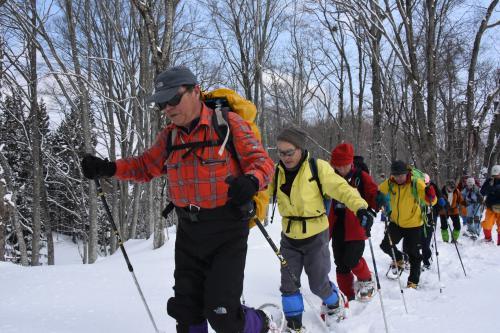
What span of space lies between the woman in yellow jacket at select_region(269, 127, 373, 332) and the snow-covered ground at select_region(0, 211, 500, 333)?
40cm

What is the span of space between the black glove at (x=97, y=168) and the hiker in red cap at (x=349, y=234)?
8.78 ft

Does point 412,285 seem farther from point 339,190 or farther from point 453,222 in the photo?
point 453,222

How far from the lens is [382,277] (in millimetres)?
5996

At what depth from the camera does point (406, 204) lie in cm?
546

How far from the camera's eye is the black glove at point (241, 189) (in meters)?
2.06

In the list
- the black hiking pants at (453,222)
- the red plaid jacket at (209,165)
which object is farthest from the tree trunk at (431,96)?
the red plaid jacket at (209,165)

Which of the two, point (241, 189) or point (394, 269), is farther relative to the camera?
point (394, 269)

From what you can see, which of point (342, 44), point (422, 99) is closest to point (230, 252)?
point (422, 99)

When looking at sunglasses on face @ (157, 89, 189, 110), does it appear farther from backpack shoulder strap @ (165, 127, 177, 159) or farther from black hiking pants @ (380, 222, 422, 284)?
black hiking pants @ (380, 222, 422, 284)

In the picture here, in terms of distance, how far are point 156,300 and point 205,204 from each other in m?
2.25

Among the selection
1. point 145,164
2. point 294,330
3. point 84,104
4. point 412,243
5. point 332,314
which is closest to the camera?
point 145,164

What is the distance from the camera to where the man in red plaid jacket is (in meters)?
2.33

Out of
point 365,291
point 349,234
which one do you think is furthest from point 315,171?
point 365,291

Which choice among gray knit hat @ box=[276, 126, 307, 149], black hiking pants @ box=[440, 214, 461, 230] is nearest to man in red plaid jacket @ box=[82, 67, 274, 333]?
gray knit hat @ box=[276, 126, 307, 149]
